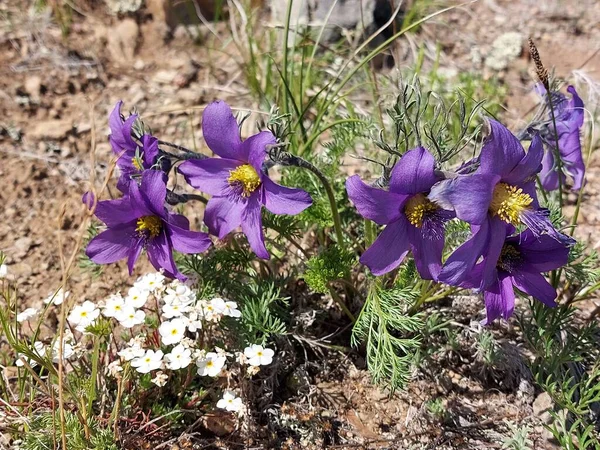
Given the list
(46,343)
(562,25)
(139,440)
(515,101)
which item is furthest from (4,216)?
(562,25)

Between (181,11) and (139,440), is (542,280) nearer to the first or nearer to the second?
(139,440)

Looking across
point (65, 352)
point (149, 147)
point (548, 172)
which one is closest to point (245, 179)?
point (149, 147)

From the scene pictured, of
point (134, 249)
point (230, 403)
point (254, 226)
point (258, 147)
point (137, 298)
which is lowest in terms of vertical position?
point (230, 403)

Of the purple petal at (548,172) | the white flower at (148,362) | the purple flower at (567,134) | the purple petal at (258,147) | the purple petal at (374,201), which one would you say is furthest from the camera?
the purple petal at (548,172)

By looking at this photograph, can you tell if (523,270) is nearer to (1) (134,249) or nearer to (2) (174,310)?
(2) (174,310)

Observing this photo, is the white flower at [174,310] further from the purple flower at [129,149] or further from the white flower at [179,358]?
Answer: the purple flower at [129,149]

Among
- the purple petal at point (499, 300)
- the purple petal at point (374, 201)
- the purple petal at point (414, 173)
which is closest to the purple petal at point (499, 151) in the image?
the purple petal at point (414, 173)
